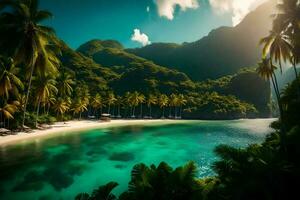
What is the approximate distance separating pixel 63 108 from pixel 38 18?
128 ft

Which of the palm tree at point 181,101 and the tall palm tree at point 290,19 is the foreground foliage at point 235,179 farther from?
the palm tree at point 181,101

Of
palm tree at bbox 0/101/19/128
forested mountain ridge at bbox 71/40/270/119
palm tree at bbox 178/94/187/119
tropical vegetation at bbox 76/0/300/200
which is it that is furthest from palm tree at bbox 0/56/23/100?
forested mountain ridge at bbox 71/40/270/119

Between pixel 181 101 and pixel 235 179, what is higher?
pixel 181 101

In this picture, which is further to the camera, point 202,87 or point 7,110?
point 202,87

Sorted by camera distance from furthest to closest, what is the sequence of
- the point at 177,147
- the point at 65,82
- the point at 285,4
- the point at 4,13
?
the point at 65,82, the point at 177,147, the point at 4,13, the point at 285,4

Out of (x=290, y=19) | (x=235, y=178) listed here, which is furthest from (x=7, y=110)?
(x=235, y=178)

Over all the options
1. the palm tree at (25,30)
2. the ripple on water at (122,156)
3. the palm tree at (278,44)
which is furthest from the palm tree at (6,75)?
the palm tree at (278,44)

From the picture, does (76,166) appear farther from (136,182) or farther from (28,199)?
(136,182)

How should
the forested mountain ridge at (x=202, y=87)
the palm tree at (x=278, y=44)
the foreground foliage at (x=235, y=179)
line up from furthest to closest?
the forested mountain ridge at (x=202, y=87) < the palm tree at (x=278, y=44) < the foreground foliage at (x=235, y=179)

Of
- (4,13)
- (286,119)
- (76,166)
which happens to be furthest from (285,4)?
(4,13)

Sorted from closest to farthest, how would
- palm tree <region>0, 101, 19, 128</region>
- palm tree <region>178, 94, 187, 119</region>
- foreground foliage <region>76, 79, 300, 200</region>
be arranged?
1. foreground foliage <region>76, 79, 300, 200</region>
2. palm tree <region>0, 101, 19, 128</region>
3. palm tree <region>178, 94, 187, 119</region>

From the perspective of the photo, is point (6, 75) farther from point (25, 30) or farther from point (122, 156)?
point (122, 156)

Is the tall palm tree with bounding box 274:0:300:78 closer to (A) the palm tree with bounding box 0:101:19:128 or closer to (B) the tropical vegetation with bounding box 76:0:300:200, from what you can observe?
(B) the tropical vegetation with bounding box 76:0:300:200

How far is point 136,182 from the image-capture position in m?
7.68
